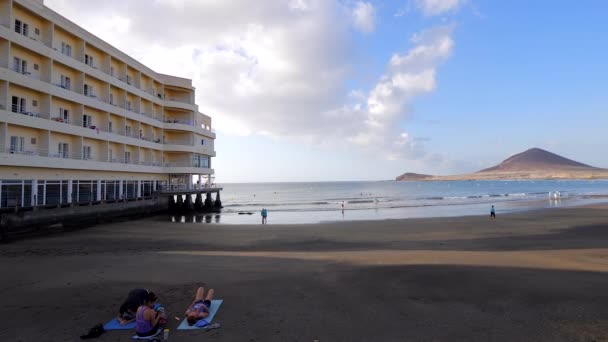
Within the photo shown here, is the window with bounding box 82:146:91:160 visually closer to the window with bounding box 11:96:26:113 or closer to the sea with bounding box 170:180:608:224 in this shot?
the window with bounding box 11:96:26:113

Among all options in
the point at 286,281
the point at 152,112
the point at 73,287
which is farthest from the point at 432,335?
the point at 152,112

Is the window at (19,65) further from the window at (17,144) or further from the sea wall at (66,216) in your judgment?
the sea wall at (66,216)

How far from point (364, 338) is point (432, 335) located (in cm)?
119

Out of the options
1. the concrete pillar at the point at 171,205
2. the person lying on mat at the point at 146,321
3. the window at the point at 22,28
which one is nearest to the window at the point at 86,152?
the window at the point at 22,28

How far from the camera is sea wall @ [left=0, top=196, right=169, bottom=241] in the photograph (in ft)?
70.5

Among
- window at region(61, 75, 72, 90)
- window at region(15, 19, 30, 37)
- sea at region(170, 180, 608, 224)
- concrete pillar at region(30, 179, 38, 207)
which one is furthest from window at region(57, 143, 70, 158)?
sea at region(170, 180, 608, 224)

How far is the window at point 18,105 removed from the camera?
23656 millimetres

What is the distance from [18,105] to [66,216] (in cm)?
802

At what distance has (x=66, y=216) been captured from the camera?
26.1 meters

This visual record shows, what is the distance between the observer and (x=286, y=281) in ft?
32.4

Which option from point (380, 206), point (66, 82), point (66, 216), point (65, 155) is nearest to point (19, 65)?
point (66, 82)

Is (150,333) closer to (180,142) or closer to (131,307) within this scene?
(131,307)

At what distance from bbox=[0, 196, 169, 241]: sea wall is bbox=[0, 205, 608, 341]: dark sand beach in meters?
4.81

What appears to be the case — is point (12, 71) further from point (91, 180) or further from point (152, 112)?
point (152, 112)
